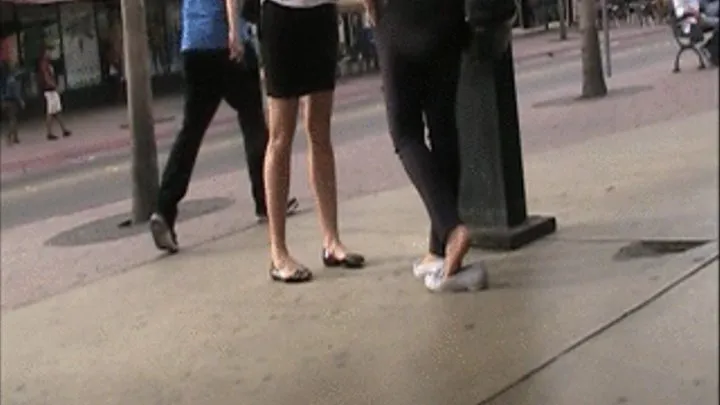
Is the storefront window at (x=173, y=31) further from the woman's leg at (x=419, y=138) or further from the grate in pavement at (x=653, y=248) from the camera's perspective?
the grate in pavement at (x=653, y=248)

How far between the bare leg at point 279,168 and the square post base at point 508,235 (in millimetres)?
893

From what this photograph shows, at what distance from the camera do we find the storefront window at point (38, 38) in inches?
241

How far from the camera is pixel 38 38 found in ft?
20.7

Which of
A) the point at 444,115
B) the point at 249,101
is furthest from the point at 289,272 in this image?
the point at 249,101

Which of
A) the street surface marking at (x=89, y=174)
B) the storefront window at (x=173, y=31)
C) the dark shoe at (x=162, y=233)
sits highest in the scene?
the storefront window at (x=173, y=31)

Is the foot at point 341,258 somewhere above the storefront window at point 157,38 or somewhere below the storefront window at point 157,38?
below

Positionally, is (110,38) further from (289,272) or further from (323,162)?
(289,272)

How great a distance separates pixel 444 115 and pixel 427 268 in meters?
0.68

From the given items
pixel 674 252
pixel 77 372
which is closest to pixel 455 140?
pixel 674 252

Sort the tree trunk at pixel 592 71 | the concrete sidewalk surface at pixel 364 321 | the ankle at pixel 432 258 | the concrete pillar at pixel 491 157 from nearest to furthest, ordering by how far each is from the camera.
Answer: the concrete sidewalk surface at pixel 364 321, the ankle at pixel 432 258, the concrete pillar at pixel 491 157, the tree trunk at pixel 592 71

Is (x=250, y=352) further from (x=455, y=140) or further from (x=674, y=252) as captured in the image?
(x=674, y=252)

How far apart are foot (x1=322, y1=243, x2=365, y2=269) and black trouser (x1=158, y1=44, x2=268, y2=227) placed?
1334 mm

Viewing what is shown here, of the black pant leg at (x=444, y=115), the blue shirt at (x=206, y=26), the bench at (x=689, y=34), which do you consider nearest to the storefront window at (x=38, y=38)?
the blue shirt at (x=206, y=26)

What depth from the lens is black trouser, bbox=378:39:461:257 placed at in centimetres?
539
